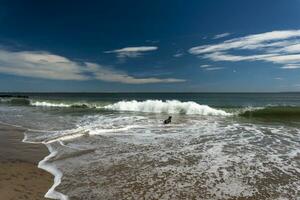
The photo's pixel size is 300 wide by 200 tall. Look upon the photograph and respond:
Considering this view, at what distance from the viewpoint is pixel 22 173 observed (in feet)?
22.9

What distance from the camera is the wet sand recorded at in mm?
5668

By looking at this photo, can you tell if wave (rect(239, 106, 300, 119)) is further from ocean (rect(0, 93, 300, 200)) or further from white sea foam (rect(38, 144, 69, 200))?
white sea foam (rect(38, 144, 69, 200))

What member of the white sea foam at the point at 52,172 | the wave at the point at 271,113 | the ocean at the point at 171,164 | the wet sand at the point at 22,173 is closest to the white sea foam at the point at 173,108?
the wave at the point at 271,113

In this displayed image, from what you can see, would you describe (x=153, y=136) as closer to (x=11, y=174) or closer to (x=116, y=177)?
(x=116, y=177)

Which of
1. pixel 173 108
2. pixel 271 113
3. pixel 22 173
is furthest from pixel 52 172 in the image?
pixel 271 113

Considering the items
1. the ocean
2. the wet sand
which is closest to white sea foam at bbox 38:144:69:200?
the ocean

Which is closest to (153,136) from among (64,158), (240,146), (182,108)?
(240,146)

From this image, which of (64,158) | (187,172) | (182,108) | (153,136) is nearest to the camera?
(187,172)

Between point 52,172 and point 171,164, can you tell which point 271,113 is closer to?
point 171,164

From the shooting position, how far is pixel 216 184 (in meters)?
6.57

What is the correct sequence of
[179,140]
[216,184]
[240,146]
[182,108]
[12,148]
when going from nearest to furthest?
[216,184], [12,148], [240,146], [179,140], [182,108]

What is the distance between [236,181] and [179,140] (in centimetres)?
517

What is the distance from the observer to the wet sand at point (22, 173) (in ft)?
18.6

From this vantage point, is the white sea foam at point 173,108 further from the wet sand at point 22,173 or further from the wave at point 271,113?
the wet sand at point 22,173
